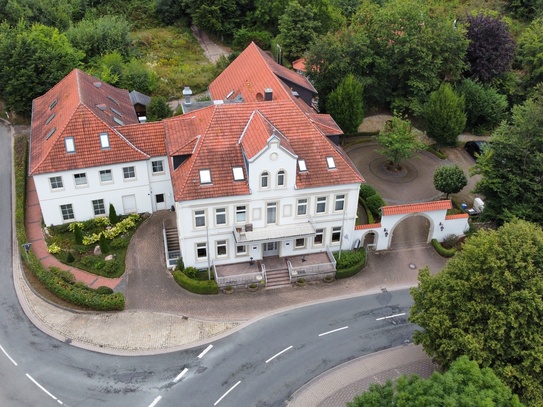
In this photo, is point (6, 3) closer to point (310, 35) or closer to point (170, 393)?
point (310, 35)

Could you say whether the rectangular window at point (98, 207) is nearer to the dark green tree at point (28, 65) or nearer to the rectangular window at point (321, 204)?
the rectangular window at point (321, 204)

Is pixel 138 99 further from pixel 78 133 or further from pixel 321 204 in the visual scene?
pixel 321 204

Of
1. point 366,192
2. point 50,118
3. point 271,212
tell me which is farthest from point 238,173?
point 50,118

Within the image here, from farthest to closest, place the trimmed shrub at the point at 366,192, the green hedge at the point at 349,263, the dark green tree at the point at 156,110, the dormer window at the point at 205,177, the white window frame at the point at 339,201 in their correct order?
the dark green tree at the point at 156,110
the trimmed shrub at the point at 366,192
the green hedge at the point at 349,263
the white window frame at the point at 339,201
the dormer window at the point at 205,177

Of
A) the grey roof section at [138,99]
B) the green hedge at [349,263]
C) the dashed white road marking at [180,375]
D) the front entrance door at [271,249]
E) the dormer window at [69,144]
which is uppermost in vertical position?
the dormer window at [69,144]

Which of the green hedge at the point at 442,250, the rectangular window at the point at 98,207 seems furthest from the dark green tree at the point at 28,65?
the green hedge at the point at 442,250

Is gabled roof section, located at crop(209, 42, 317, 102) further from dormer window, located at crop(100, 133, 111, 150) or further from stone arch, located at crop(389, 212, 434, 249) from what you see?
stone arch, located at crop(389, 212, 434, 249)

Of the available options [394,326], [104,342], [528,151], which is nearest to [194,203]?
[104,342]

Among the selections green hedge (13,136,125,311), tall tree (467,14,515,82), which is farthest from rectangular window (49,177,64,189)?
tall tree (467,14,515,82)
